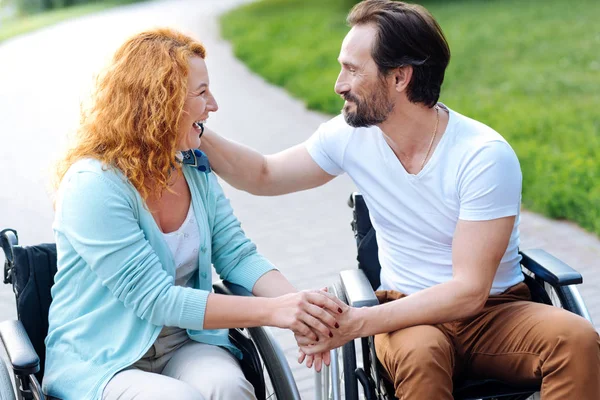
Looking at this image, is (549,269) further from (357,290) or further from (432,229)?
(357,290)

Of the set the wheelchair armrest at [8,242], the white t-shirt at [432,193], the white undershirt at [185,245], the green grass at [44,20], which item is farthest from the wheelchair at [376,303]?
the green grass at [44,20]

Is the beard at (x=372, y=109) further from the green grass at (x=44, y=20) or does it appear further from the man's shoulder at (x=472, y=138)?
the green grass at (x=44, y=20)

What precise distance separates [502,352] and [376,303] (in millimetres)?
429

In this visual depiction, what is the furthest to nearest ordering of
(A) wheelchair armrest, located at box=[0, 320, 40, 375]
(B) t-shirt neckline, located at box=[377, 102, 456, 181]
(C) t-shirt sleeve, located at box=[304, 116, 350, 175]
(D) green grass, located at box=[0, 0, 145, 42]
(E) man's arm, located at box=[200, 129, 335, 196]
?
(D) green grass, located at box=[0, 0, 145, 42], (E) man's arm, located at box=[200, 129, 335, 196], (C) t-shirt sleeve, located at box=[304, 116, 350, 175], (B) t-shirt neckline, located at box=[377, 102, 456, 181], (A) wheelchair armrest, located at box=[0, 320, 40, 375]

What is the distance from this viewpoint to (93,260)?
2725mm

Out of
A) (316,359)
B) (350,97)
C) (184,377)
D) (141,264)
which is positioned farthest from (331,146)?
(184,377)

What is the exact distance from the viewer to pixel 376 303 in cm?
294

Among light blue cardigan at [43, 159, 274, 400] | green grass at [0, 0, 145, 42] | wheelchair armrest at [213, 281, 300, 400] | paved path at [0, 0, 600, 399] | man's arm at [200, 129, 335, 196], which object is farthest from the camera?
green grass at [0, 0, 145, 42]

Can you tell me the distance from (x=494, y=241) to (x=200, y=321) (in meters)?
0.95

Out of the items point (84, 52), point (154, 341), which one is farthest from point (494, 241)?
point (84, 52)

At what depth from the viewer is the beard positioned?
10.2ft

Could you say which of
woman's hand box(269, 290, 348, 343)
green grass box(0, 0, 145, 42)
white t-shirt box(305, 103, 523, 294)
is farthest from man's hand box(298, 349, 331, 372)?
green grass box(0, 0, 145, 42)

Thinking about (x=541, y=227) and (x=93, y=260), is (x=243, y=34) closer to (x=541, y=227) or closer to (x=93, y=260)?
(x=541, y=227)

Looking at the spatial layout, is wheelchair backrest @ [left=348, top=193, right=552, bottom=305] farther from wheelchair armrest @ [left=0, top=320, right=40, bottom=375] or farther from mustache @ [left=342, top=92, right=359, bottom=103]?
wheelchair armrest @ [left=0, top=320, right=40, bottom=375]
